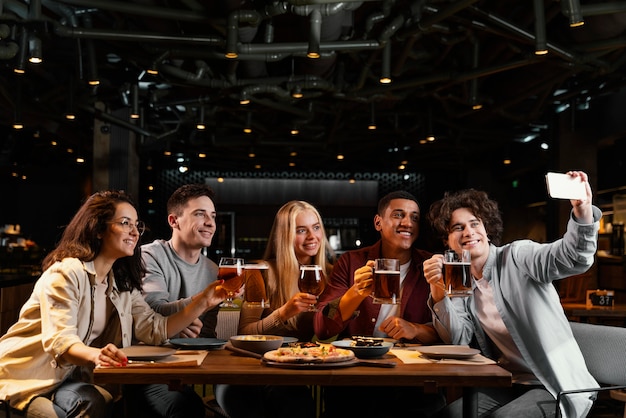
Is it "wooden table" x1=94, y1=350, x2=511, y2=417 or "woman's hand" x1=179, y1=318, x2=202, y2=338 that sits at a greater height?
"woman's hand" x1=179, y1=318, x2=202, y2=338

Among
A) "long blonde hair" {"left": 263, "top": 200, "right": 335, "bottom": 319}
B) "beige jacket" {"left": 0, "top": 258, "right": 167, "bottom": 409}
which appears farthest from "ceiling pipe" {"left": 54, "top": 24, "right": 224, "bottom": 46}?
"beige jacket" {"left": 0, "top": 258, "right": 167, "bottom": 409}

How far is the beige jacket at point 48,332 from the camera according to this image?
9.07 ft

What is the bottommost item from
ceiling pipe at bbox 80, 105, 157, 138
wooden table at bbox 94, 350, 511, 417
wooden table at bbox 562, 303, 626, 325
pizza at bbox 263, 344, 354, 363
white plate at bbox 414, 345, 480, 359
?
wooden table at bbox 562, 303, 626, 325

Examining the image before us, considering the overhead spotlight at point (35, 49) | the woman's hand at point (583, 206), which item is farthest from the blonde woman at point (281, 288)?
the overhead spotlight at point (35, 49)

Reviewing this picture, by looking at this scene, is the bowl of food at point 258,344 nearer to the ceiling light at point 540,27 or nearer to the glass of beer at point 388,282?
the glass of beer at point 388,282

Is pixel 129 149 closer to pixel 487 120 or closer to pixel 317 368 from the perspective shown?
pixel 487 120

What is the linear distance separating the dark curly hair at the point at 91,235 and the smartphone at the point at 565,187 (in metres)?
1.85

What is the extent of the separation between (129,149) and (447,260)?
810 cm

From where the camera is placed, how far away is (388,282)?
2789 mm

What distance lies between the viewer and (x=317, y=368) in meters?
2.50

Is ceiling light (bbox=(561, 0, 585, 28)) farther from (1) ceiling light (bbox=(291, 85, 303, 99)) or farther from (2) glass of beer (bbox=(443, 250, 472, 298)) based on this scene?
(1) ceiling light (bbox=(291, 85, 303, 99))

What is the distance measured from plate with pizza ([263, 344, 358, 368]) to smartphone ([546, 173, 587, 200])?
0.95 metres

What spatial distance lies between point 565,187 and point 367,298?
1.39 meters

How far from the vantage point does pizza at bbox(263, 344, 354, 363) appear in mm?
2531
